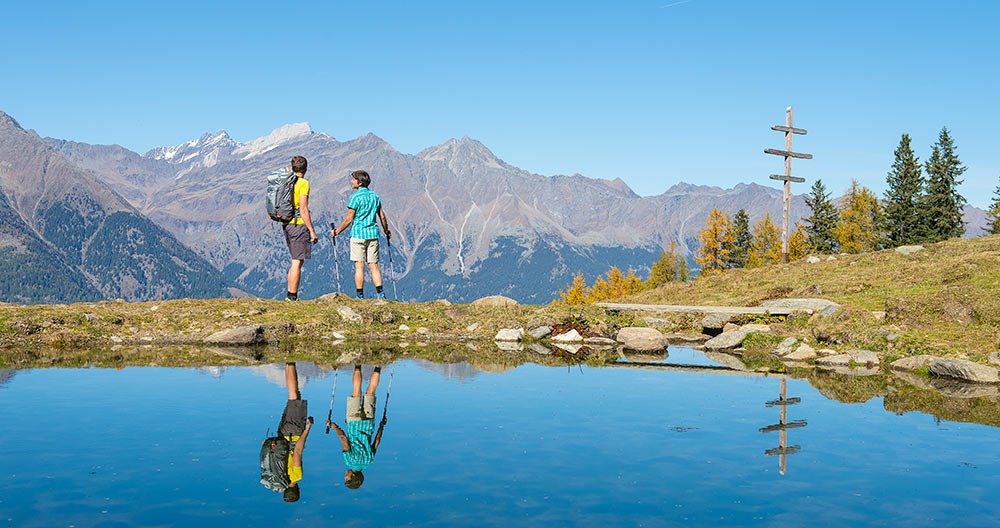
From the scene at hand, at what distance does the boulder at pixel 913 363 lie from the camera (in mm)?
17891

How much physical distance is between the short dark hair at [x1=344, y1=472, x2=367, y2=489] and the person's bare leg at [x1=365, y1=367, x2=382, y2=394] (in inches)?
195

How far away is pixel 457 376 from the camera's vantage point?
15.6 m

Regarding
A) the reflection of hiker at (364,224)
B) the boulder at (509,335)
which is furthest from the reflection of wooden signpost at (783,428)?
the reflection of hiker at (364,224)

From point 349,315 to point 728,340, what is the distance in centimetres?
1099

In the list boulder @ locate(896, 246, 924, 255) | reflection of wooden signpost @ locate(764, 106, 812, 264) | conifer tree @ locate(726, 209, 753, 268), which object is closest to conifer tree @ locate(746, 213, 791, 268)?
conifer tree @ locate(726, 209, 753, 268)

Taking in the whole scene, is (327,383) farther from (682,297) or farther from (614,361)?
(682,297)

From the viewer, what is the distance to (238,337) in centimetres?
2034

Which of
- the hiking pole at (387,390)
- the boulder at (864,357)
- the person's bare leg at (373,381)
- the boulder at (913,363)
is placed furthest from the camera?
the boulder at (864,357)

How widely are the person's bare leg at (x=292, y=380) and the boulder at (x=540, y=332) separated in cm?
910

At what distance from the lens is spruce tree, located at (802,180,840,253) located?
98463mm

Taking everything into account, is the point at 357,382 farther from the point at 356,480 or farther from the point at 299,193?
the point at 299,193

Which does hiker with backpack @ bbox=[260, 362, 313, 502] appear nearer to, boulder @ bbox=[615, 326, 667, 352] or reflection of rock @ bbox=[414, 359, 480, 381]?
reflection of rock @ bbox=[414, 359, 480, 381]

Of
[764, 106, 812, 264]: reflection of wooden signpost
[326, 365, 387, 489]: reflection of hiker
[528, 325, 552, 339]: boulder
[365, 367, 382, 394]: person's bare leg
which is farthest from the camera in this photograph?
[764, 106, 812, 264]: reflection of wooden signpost

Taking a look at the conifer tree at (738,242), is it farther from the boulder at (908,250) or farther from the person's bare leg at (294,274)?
the person's bare leg at (294,274)
